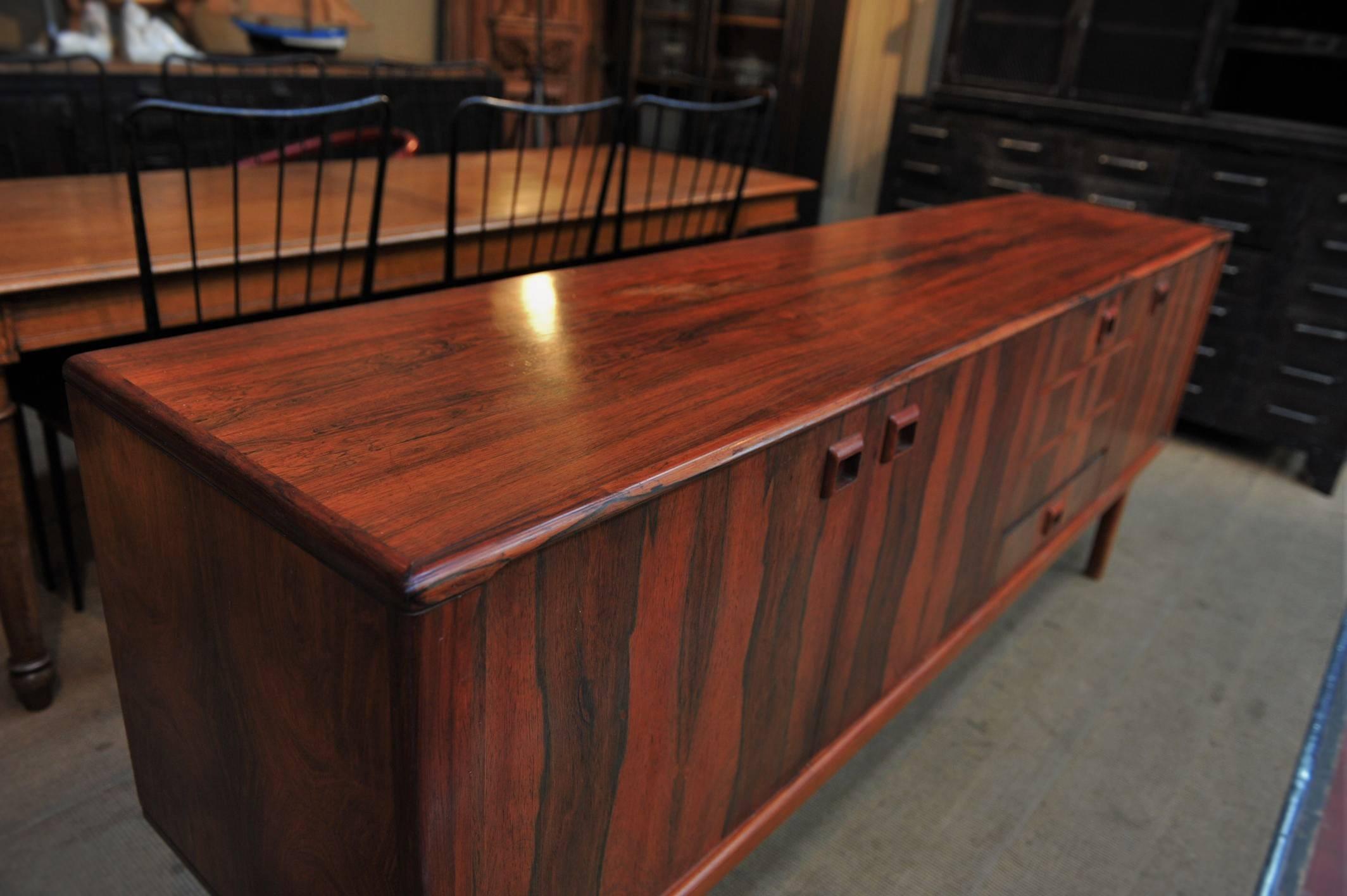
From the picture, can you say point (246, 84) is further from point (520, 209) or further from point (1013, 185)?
point (1013, 185)

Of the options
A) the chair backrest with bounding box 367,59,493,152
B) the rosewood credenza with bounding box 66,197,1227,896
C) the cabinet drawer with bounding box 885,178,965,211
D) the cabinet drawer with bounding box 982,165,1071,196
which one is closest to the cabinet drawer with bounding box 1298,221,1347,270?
the cabinet drawer with bounding box 982,165,1071,196

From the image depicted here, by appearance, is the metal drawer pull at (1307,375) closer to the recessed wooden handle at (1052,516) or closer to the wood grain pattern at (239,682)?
the recessed wooden handle at (1052,516)

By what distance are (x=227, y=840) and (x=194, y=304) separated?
0.97m

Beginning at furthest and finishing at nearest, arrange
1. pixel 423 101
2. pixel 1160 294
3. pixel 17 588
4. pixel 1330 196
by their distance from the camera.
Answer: pixel 423 101 < pixel 1330 196 < pixel 1160 294 < pixel 17 588

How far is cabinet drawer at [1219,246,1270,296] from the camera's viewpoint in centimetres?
292

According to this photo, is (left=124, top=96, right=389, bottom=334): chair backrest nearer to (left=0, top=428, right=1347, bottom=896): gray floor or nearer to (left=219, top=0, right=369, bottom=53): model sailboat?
(left=0, top=428, right=1347, bottom=896): gray floor

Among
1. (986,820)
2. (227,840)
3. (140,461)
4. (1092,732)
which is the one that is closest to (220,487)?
(140,461)

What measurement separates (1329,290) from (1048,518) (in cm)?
173

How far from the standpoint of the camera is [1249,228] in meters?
2.91

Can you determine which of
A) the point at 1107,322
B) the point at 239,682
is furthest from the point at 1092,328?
the point at 239,682

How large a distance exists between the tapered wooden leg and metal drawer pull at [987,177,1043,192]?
1.43 metres

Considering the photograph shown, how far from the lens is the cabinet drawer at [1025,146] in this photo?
323 cm

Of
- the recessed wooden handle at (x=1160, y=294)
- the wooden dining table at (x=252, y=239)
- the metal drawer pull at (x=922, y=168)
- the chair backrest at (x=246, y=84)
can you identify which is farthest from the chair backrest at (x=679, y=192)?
the chair backrest at (x=246, y=84)

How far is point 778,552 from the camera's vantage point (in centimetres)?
97
